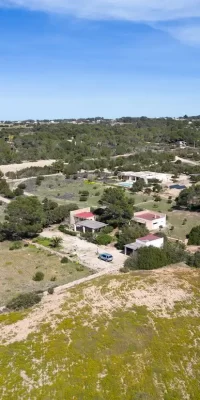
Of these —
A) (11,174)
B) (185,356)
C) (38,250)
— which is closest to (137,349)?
(185,356)

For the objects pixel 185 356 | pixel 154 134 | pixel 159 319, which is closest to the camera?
pixel 185 356

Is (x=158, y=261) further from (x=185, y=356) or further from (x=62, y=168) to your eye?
(x=62, y=168)

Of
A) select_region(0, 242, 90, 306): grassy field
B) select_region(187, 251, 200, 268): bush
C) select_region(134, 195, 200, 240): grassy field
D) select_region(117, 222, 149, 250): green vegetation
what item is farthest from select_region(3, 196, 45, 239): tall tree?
select_region(187, 251, 200, 268): bush

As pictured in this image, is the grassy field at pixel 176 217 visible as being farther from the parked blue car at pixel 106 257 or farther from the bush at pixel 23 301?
the bush at pixel 23 301

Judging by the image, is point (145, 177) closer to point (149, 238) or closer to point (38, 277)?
point (149, 238)

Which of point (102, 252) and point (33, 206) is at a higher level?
point (33, 206)

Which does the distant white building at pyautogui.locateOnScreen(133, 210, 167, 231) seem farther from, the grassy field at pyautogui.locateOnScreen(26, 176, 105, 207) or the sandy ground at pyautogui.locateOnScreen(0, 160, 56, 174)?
the sandy ground at pyautogui.locateOnScreen(0, 160, 56, 174)

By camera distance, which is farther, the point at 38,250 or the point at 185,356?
the point at 38,250
